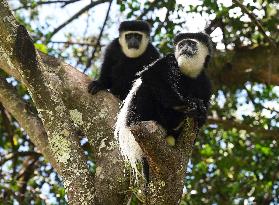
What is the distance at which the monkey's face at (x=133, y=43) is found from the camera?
4.53 meters

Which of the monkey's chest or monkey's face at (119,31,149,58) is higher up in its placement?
monkey's face at (119,31,149,58)

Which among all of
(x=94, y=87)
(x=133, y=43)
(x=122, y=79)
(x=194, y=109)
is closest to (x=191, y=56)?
(x=194, y=109)

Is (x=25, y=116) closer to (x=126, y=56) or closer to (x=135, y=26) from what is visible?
(x=126, y=56)

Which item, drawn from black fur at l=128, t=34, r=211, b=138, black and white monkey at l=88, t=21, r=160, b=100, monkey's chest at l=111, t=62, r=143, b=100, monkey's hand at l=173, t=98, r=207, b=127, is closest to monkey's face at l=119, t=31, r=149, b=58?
black and white monkey at l=88, t=21, r=160, b=100

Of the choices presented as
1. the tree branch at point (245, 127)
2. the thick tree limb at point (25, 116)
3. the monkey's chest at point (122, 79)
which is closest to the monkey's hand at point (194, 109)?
the thick tree limb at point (25, 116)

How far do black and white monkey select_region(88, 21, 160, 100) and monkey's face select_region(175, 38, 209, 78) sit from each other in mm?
961

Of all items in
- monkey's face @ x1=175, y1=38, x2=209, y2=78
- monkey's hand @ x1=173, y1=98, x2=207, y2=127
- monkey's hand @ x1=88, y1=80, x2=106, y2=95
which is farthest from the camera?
monkey's hand @ x1=88, y1=80, x2=106, y2=95

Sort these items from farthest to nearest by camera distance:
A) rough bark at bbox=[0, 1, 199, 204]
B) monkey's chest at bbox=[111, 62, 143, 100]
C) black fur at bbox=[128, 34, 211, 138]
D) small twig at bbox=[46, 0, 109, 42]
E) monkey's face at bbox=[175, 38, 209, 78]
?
small twig at bbox=[46, 0, 109, 42]
monkey's chest at bbox=[111, 62, 143, 100]
monkey's face at bbox=[175, 38, 209, 78]
black fur at bbox=[128, 34, 211, 138]
rough bark at bbox=[0, 1, 199, 204]

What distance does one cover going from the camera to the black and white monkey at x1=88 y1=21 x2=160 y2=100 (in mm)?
4266

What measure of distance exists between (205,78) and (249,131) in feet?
4.13

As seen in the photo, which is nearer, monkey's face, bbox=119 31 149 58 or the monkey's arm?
the monkey's arm

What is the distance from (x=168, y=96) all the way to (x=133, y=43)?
1.56m

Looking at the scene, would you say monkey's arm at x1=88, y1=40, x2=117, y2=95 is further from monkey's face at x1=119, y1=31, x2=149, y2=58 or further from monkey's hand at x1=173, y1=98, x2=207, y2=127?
monkey's hand at x1=173, y1=98, x2=207, y2=127

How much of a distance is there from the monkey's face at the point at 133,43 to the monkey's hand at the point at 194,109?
1.57 m
